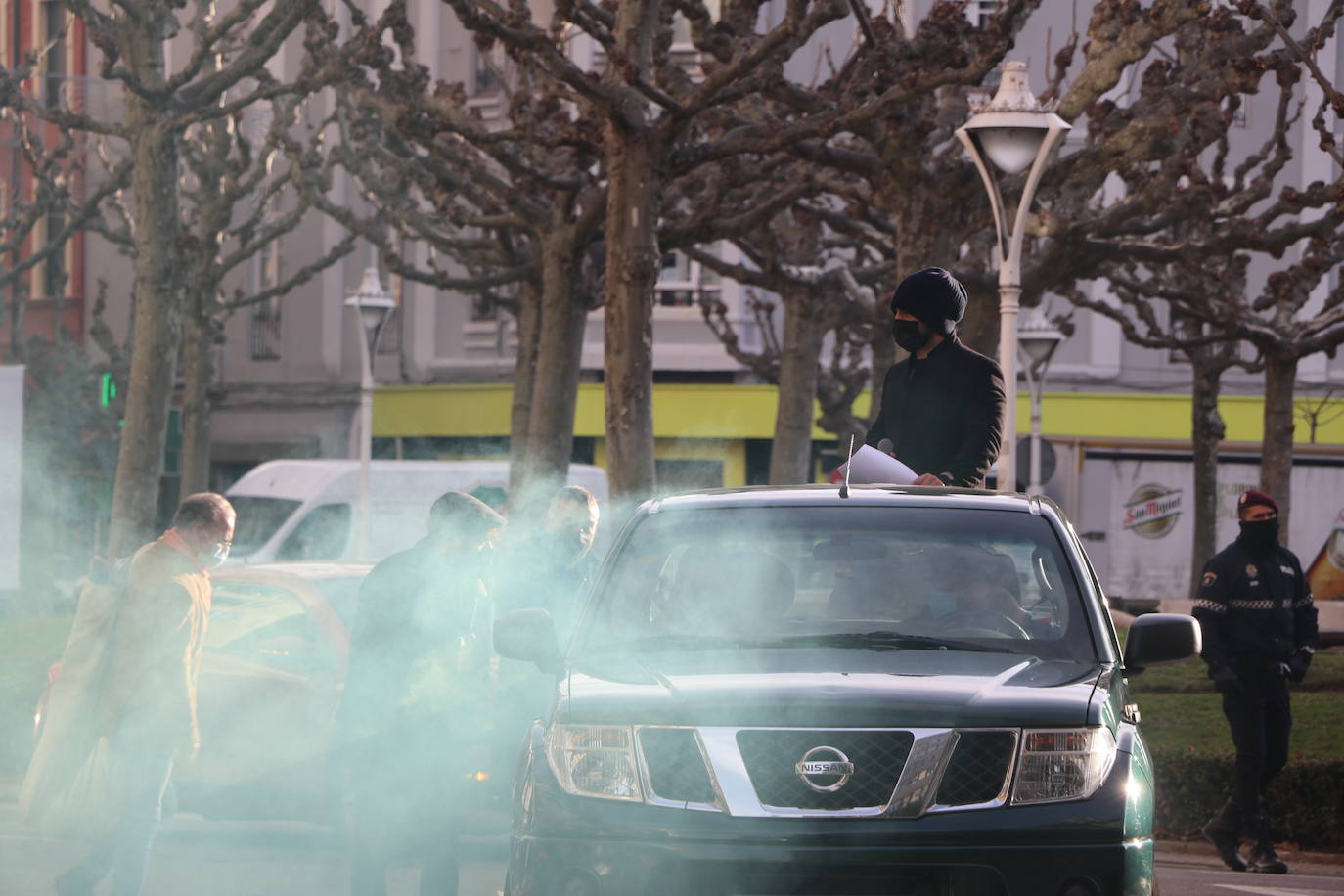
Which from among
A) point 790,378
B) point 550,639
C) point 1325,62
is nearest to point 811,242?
point 790,378

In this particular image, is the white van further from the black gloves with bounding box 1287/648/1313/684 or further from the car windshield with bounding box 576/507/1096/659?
the car windshield with bounding box 576/507/1096/659

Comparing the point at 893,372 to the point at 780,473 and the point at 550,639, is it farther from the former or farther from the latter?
the point at 780,473

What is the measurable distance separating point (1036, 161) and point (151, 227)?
24.6ft

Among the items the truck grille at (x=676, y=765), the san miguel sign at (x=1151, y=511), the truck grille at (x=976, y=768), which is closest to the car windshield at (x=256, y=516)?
the san miguel sign at (x=1151, y=511)

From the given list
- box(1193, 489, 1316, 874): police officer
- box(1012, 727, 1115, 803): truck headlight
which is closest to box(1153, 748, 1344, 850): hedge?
box(1193, 489, 1316, 874): police officer

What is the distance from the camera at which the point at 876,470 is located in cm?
671

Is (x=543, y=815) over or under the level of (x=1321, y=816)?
over

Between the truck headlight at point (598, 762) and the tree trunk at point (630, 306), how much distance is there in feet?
36.2

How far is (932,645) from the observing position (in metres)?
5.50

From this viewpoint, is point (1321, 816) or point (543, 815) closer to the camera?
point (543, 815)

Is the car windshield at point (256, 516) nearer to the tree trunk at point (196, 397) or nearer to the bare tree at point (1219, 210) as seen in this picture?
the tree trunk at point (196, 397)

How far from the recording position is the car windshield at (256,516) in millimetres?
22891

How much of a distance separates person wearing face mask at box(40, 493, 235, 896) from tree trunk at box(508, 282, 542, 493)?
49.8 ft

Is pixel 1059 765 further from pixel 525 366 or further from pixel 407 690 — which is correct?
pixel 525 366
